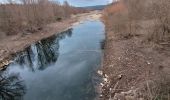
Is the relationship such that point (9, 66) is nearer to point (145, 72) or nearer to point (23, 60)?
point (23, 60)

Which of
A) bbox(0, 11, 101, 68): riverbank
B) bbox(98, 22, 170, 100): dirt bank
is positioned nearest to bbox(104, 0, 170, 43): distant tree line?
bbox(98, 22, 170, 100): dirt bank

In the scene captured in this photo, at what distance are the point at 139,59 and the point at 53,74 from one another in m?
7.58

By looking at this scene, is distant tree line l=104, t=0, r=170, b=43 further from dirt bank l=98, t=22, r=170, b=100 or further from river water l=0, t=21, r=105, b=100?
river water l=0, t=21, r=105, b=100

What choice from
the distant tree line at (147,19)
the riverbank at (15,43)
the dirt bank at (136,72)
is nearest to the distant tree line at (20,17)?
the riverbank at (15,43)

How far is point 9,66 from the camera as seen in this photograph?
1049 inches

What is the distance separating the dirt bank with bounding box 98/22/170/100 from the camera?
544 inches

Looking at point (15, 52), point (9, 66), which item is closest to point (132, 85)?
point (9, 66)

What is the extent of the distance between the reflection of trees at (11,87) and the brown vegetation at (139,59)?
20.7 feet

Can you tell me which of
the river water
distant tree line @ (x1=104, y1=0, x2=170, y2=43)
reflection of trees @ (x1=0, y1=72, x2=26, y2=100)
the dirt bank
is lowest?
reflection of trees @ (x1=0, y1=72, x2=26, y2=100)

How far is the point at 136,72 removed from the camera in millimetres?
19281

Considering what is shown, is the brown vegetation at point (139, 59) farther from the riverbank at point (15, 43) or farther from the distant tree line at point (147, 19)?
the riverbank at point (15, 43)

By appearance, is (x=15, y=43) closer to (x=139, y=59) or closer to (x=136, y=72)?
(x=139, y=59)

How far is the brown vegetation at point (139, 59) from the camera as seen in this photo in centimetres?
1436

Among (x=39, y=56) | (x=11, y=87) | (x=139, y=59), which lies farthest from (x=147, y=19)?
(x=11, y=87)
